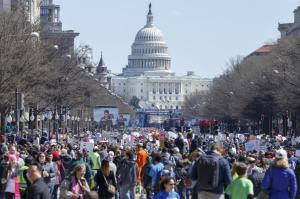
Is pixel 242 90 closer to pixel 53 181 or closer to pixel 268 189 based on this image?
pixel 53 181

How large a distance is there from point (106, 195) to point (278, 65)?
6886 centimetres

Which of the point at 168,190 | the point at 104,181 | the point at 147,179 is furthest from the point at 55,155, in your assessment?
the point at 168,190

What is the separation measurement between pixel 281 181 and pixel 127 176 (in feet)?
28.2

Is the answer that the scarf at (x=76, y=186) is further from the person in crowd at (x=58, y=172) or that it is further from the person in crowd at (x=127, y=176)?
the person in crowd at (x=127, y=176)

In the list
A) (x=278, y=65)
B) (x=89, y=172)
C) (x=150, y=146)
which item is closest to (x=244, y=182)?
(x=89, y=172)

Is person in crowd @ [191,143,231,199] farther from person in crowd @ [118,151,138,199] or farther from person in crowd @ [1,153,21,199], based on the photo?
person in crowd @ [118,151,138,199]

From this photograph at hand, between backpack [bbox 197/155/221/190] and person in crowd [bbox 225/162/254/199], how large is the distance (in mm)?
626

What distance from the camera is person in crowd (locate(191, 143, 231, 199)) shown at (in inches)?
886

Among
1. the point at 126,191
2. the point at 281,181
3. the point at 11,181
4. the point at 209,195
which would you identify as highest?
the point at 281,181

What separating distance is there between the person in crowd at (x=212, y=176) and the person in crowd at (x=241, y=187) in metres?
0.63

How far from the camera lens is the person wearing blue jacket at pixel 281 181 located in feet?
70.5

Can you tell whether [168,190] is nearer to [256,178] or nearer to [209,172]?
→ [209,172]

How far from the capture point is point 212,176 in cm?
2252

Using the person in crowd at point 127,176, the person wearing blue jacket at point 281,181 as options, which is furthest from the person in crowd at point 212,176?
the person in crowd at point 127,176
